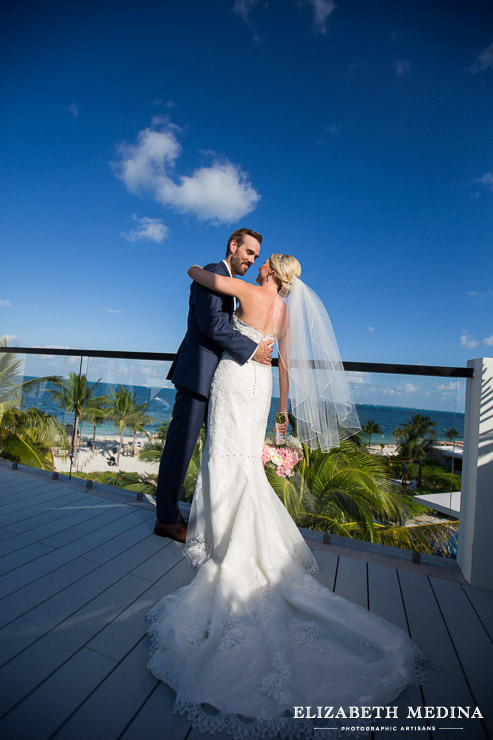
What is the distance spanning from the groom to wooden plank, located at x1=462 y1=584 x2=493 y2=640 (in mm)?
1642

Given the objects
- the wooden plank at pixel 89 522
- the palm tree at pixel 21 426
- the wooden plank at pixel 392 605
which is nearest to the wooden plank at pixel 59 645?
the wooden plank at pixel 89 522

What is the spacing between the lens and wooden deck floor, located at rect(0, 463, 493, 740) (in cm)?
98

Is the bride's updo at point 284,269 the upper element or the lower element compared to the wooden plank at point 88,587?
upper

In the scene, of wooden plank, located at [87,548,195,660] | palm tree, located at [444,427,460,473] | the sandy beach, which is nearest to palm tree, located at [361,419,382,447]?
palm tree, located at [444,427,460,473]

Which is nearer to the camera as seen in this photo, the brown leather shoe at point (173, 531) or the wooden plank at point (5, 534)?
the wooden plank at point (5, 534)

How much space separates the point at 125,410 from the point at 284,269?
1894 mm

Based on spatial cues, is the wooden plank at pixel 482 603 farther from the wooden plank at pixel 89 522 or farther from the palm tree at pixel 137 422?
the palm tree at pixel 137 422

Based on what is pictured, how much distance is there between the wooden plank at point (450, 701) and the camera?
99cm

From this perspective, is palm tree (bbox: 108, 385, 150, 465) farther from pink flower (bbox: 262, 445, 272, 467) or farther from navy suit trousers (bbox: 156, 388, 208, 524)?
pink flower (bbox: 262, 445, 272, 467)

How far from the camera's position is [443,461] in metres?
2.14

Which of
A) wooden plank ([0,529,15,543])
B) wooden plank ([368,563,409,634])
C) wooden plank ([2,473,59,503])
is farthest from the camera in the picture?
wooden plank ([2,473,59,503])

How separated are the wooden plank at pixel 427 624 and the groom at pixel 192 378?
4.41ft

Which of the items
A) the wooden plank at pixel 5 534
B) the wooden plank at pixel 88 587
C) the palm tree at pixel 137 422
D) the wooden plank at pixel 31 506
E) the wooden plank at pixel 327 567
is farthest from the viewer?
the palm tree at pixel 137 422

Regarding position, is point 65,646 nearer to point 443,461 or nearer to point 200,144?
point 443,461
